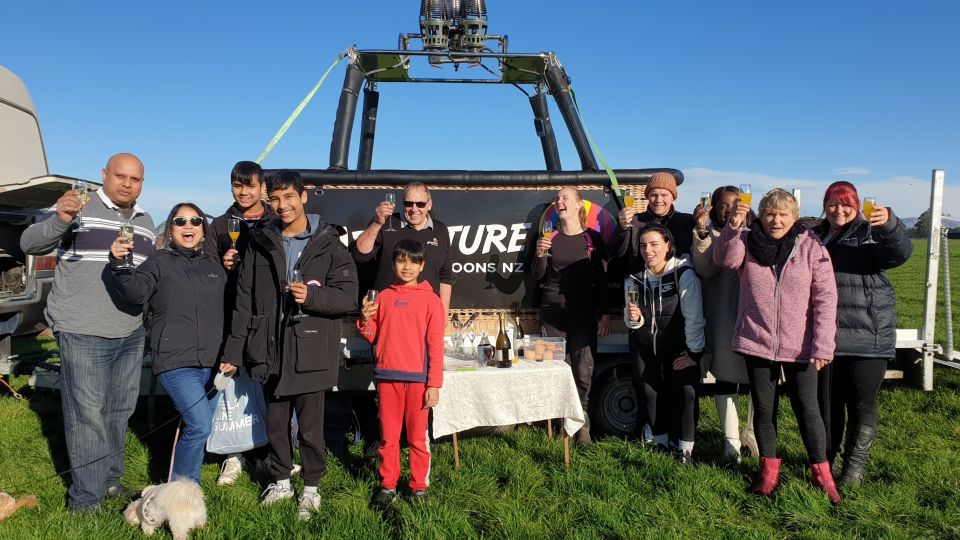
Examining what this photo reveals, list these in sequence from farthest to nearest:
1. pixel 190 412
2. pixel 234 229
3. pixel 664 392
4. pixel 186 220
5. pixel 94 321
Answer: pixel 664 392, pixel 234 229, pixel 186 220, pixel 190 412, pixel 94 321

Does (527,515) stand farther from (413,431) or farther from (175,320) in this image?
(175,320)

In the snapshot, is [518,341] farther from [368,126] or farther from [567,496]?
[368,126]

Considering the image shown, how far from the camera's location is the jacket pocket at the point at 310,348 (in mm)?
3609

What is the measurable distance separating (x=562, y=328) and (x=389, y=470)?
184 centimetres

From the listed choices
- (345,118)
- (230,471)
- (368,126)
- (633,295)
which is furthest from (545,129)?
(230,471)

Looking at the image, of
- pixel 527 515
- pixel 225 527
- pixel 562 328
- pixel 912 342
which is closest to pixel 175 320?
pixel 225 527

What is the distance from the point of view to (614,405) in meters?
5.28

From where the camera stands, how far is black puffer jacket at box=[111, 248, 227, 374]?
3643 millimetres

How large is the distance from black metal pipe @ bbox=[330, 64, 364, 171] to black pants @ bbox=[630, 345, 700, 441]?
3.00 m

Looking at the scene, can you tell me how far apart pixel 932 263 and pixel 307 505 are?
5.39 m

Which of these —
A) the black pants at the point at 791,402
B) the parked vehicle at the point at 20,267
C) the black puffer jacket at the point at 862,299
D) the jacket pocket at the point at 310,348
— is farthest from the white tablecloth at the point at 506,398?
the parked vehicle at the point at 20,267

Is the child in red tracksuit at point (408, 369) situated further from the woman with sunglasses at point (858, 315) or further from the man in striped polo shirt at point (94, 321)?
the woman with sunglasses at point (858, 315)

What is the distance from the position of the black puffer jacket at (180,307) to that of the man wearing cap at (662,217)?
2869 millimetres

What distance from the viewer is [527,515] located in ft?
11.9
